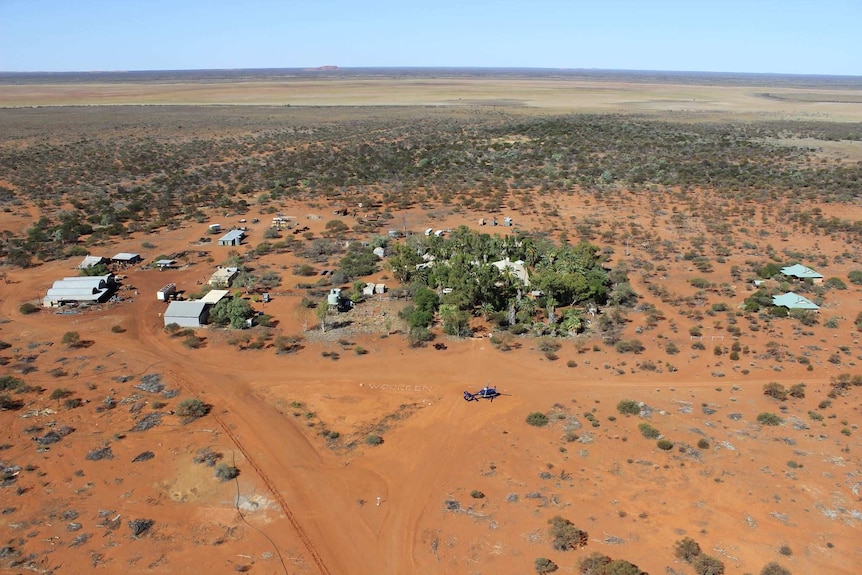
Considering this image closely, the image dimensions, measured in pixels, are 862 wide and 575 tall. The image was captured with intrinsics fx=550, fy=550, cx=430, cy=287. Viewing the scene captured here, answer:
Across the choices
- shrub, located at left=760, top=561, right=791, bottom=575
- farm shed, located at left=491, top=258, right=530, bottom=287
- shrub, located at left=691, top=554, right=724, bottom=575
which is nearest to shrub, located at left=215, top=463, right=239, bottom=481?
shrub, located at left=691, top=554, right=724, bottom=575

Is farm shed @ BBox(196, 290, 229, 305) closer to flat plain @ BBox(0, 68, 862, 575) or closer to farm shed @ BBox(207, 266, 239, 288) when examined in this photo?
farm shed @ BBox(207, 266, 239, 288)

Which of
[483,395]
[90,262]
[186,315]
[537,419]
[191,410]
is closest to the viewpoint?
[537,419]

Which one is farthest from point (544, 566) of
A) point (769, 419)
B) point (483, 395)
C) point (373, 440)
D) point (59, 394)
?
point (59, 394)

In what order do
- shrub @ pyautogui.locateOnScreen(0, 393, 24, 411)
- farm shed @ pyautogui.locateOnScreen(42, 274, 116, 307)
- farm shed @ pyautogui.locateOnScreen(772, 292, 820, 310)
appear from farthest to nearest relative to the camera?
farm shed @ pyautogui.locateOnScreen(42, 274, 116, 307)
farm shed @ pyautogui.locateOnScreen(772, 292, 820, 310)
shrub @ pyautogui.locateOnScreen(0, 393, 24, 411)

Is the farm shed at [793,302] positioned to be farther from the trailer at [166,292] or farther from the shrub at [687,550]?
the trailer at [166,292]

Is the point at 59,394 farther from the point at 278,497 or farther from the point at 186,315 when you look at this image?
the point at 278,497

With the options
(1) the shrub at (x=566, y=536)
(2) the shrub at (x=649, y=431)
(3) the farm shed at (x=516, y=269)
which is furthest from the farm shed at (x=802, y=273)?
(1) the shrub at (x=566, y=536)

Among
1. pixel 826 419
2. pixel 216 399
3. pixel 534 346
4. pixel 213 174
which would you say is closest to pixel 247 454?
pixel 216 399
